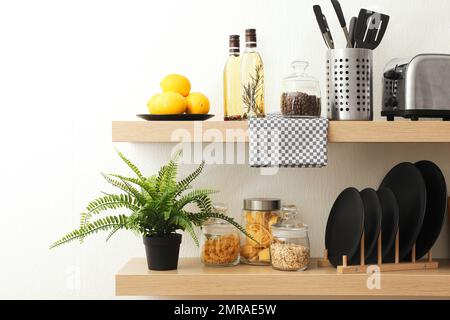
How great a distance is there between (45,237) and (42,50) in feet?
1.64

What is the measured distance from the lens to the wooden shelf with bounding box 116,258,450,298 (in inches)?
66.1

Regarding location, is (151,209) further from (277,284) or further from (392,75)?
(392,75)

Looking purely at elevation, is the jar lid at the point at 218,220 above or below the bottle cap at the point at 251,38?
below

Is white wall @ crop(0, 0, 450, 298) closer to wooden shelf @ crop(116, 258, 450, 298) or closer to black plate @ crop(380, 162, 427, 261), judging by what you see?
black plate @ crop(380, 162, 427, 261)

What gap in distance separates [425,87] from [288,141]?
0.35 metres

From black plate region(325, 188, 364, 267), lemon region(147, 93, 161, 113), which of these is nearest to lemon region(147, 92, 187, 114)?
lemon region(147, 93, 161, 113)

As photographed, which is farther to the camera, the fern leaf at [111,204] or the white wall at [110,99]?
the white wall at [110,99]

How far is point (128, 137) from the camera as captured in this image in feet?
5.52

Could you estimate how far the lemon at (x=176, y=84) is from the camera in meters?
1.76

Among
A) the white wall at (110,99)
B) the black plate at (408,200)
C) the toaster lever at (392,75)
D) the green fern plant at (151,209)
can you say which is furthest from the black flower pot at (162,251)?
the toaster lever at (392,75)

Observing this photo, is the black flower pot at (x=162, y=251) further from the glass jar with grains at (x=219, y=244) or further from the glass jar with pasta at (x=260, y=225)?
the glass jar with pasta at (x=260, y=225)

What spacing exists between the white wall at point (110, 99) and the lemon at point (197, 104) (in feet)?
0.43

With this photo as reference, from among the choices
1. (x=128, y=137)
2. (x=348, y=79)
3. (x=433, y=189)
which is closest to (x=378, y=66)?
(x=348, y=79)
